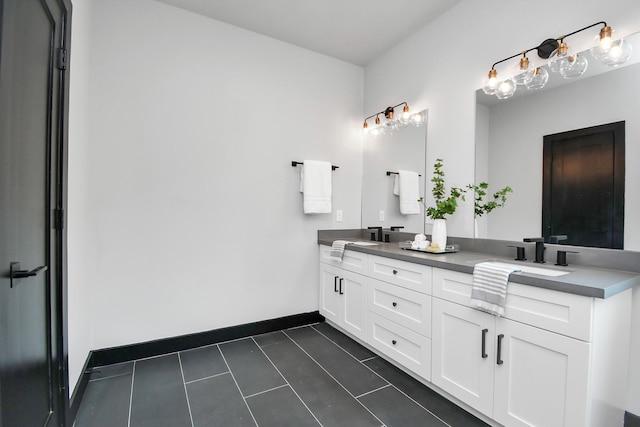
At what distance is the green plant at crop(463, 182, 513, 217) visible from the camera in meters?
2.03

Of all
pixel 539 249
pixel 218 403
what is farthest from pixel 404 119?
pixel 218 403

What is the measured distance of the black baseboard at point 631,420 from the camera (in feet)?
4.77

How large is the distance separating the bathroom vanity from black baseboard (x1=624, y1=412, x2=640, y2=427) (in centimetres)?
9

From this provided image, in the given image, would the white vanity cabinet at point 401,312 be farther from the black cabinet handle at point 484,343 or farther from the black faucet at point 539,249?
the black faucet at point 539,249

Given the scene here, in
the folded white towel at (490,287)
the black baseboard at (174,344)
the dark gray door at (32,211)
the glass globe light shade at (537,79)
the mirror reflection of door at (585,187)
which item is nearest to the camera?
the dark gray door at (32,211)

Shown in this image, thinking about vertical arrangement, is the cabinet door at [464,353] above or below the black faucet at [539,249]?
below

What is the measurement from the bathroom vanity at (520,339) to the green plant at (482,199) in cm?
32

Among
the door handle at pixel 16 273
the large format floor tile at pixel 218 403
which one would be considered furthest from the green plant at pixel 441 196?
the door handle at pixel 16 273

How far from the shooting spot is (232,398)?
1.81 metres

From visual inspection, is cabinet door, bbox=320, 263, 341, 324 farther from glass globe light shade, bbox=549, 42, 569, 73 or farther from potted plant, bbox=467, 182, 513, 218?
glass globe light shade, bbox=549, 42, 569, 73

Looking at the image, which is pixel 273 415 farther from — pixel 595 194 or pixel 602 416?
pixel 595 194

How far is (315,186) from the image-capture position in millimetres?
2900

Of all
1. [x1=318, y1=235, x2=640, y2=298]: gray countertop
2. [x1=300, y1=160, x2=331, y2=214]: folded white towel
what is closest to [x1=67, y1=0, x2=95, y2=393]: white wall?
[x1=300, y1=160, x2=331, y2=214]: folded white towel

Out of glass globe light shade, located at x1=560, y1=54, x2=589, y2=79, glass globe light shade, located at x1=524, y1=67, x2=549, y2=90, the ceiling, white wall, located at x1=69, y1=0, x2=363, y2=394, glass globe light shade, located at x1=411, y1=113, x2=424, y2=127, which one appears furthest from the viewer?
glass globe light shade, located at x1=411, y1=113, x2=424, y2=127
